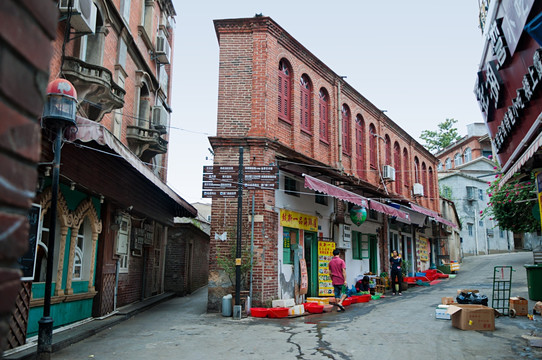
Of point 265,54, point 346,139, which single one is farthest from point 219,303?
point 346,139

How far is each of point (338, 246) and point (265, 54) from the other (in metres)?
7.77

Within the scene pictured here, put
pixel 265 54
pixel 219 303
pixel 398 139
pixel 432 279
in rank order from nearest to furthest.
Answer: pixel 219 303
pixel 265 54
pixel 432 279
pixel 398 139

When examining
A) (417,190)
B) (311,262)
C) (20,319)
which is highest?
(417,190)

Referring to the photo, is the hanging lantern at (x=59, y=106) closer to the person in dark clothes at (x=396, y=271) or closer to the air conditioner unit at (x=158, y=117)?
the air conditioner unit at (x=158, y=117)

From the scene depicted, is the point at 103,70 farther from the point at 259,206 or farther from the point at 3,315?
the point at 3,315

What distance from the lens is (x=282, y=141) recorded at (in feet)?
48.5

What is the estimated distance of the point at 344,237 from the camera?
57.6ft

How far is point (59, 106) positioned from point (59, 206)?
3144 mm

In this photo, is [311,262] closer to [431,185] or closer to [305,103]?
[305,103]

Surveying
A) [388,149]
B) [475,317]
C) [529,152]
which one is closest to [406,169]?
[388,149]

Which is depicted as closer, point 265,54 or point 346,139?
point 265,54

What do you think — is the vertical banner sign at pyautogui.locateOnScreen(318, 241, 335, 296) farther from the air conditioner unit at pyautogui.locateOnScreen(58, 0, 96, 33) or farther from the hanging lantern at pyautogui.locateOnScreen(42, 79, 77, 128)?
the hanging lantern at pyautogui.locateOnScreen(42, 79, 77, 128)

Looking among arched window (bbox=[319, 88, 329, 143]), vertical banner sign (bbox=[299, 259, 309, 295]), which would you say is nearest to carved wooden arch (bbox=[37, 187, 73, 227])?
vertical banner sign (bbox=[299, 259, 309, 295])

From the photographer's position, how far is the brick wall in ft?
3.92
